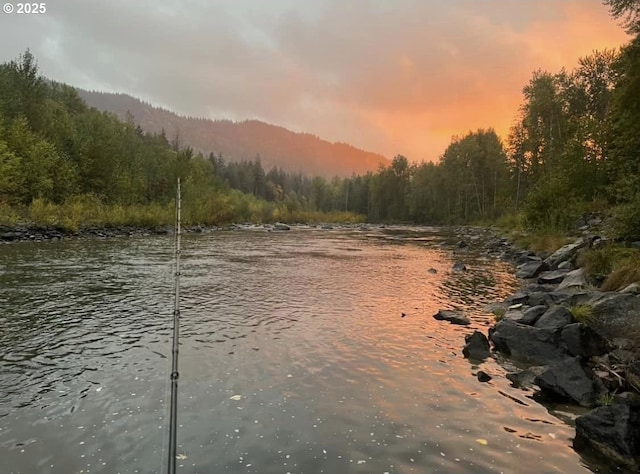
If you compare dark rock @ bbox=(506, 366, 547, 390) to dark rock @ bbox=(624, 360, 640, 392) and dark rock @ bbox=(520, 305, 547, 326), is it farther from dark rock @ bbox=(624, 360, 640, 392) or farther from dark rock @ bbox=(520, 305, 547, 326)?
dark rock @ bbox=(520, 305, 547, 326)

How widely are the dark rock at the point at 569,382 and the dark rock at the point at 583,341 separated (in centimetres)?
138

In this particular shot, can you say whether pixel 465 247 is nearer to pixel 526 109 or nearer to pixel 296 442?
pixel 526 109

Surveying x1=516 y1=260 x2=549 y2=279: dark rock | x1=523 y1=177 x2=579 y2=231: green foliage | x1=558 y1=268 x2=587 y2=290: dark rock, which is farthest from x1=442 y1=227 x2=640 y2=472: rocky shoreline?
x1=523 y1=177 x2=579 y2=231: green foliage

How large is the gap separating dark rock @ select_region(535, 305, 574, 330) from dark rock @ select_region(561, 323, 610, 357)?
520 mm

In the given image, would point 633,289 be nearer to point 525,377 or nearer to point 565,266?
point 525,377

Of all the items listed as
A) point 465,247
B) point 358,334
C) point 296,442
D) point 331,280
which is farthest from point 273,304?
point 465,247

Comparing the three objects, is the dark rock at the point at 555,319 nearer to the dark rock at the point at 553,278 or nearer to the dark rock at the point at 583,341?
the dark rock at the point at 583,341

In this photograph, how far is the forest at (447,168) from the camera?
2994 centimetres

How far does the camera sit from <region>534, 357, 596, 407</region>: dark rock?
823cm

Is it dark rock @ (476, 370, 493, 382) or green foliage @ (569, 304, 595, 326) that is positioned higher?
green foliage @ (569, 304, 595, 326)

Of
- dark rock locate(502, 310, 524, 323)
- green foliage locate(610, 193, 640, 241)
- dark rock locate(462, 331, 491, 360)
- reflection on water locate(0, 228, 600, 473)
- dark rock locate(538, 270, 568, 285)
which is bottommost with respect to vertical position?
reflection on water locate(0, 228, 600, 473)

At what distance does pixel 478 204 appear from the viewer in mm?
100000

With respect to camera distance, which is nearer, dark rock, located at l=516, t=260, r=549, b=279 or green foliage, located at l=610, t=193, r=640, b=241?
green foliage, located at l=610, t=193, r=640, b=241

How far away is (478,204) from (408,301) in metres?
89.3
